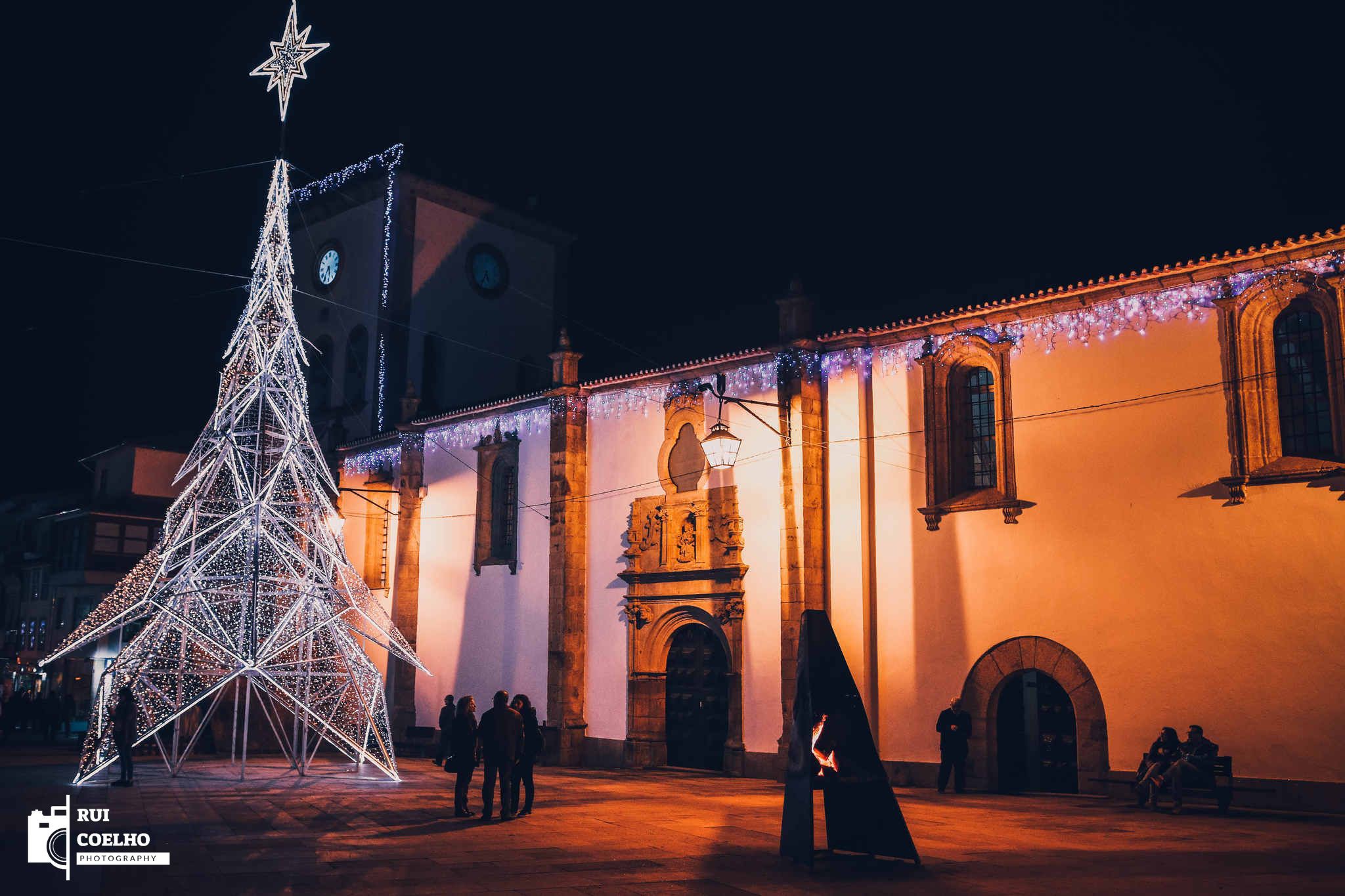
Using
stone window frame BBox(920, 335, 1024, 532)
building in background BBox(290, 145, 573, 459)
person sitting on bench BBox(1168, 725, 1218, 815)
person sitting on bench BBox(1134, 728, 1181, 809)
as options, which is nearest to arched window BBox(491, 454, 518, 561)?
building in background BBox(290, 145, 573, 459)

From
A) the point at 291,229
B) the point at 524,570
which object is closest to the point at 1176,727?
the point at 524,570

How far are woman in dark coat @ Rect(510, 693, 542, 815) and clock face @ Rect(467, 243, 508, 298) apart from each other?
20488 mm

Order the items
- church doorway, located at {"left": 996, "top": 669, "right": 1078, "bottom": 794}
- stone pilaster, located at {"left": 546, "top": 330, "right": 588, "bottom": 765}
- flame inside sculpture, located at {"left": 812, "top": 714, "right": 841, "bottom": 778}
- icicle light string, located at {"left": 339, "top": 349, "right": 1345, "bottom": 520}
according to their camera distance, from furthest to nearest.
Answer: stone pilaster, located at {"left": 546, "top": 330, "right": 588, "bottom": 765} → church doorway, located at {"left": 996, "top": 669, "right": 1078, "bottom": 794} → icicle light string, located at {"left": 339, "top": 349, "right": 1345, "bottom": 520} → flame inside sculpture, located at {"left": 812, "top": 714, "right": 841, "bottom": 778}

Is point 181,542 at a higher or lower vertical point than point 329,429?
lower

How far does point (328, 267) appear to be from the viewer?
33250 mm

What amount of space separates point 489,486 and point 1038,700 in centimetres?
1264

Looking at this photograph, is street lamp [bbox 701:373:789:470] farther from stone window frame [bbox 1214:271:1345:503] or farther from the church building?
stone window frame [bbox 1214:271:1345:503]

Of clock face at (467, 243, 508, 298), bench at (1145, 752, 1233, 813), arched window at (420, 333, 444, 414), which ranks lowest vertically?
bench at (1145, 752, 1233, 813)

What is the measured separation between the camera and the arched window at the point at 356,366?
31.1 meters

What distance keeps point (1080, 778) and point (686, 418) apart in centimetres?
936

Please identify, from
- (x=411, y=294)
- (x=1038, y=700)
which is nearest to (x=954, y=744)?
(x=1038, y=700)

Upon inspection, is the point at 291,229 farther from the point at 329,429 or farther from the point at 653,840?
the point at 653,840

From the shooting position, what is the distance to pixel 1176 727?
1578cm

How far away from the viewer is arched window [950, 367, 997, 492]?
18.4m
